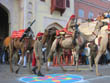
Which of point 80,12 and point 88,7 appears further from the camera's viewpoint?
point 88,7

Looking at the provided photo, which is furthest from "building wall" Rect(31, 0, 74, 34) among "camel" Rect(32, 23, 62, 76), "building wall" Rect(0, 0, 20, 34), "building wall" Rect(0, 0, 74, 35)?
"camel" Rect(32, 23, 62, 76)

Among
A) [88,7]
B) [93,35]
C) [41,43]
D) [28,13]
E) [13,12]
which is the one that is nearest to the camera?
[41,43]

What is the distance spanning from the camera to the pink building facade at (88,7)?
89.4 feet

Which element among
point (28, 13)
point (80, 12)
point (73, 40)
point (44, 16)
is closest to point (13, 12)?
point (28, 13)

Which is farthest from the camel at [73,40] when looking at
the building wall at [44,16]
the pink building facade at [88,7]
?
the pink building facade at [88,7]

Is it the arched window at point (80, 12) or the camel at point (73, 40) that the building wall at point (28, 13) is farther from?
the camel at point (73, 40)

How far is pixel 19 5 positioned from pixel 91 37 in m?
12.8

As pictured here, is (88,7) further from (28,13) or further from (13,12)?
(13,12)

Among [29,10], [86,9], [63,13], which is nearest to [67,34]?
[29,10]

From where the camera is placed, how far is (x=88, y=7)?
29.0 m

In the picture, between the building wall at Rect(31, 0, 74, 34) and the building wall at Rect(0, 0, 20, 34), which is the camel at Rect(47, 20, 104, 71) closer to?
the building wall at Rect(31, 0, 74, 34)

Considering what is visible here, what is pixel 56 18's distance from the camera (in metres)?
23.5

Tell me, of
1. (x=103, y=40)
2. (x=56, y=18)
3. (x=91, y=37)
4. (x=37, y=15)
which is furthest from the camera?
(x=56, y=18)

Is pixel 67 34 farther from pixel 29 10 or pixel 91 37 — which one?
pixel 29 10
